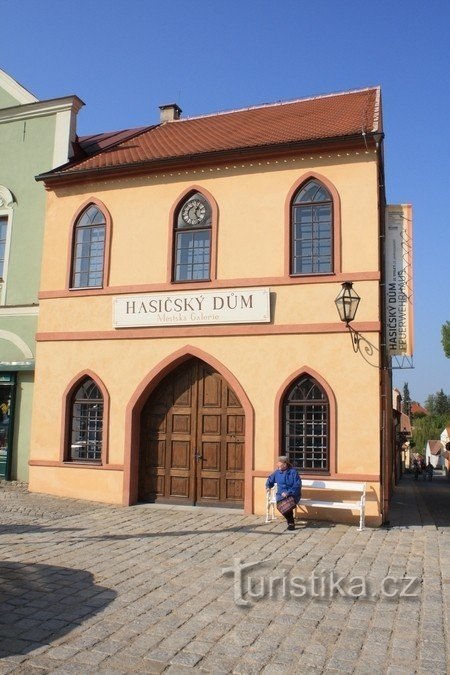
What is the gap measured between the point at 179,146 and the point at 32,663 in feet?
37.6

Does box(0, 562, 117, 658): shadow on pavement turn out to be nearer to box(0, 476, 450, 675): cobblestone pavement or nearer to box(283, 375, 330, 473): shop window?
box(0, 476, 450, 675): cobblestone pavement

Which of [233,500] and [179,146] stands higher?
[179,146]

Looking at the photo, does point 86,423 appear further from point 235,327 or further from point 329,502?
point 329,502

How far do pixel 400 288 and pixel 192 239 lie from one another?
14.4ft

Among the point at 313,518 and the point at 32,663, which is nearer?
the point at 32,663

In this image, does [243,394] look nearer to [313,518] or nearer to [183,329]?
[183,329]

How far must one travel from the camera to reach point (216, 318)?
1230 centimetres

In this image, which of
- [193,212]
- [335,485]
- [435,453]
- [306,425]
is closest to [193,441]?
[306,425]

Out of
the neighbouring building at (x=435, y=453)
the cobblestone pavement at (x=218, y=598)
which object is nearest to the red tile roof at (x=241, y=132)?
the cobblestone pavement at (x=218, y=598)

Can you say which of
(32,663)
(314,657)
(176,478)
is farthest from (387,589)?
(176,478)

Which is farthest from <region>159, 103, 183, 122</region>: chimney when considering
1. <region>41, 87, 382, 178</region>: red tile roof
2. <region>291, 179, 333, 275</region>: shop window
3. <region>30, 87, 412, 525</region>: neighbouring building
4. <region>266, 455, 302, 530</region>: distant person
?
<region>266, 455, 302, 530</region>: distant person

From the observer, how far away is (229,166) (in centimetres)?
1270

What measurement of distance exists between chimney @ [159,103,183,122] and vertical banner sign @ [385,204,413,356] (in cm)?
867

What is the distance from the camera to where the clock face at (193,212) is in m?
12.9
